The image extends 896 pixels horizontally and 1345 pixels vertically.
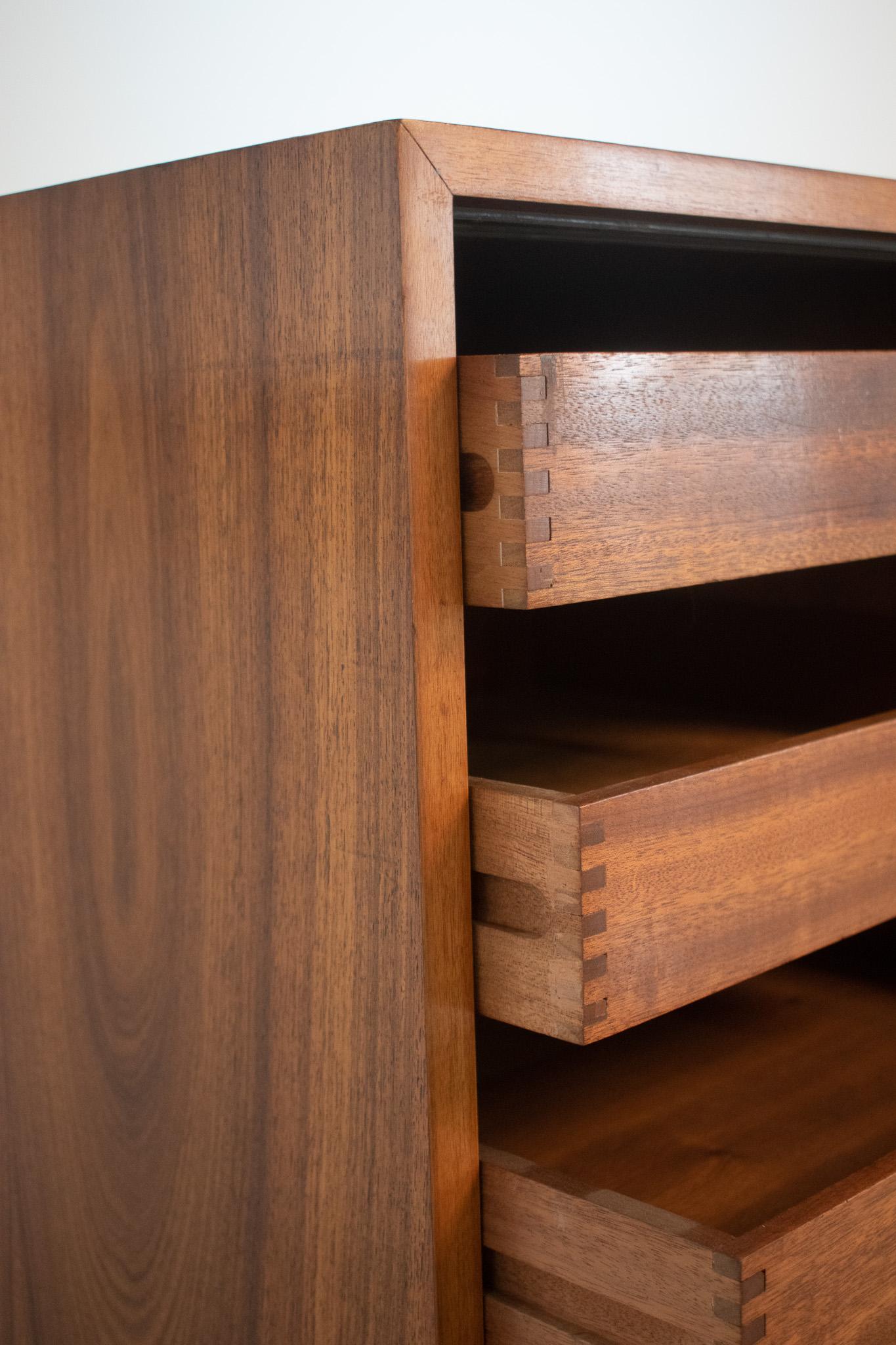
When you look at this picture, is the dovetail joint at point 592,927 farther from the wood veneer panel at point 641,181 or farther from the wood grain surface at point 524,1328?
the wood veneer panel at point 641,181

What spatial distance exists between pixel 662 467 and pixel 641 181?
0.14 meters

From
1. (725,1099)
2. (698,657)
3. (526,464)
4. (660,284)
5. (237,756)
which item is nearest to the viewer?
(526,464)

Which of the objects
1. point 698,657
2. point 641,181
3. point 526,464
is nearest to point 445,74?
point 698,657

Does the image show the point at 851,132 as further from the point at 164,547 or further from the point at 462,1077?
the point at 462,1077

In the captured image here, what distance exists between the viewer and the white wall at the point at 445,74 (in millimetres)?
1009

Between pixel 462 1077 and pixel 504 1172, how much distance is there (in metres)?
0.05

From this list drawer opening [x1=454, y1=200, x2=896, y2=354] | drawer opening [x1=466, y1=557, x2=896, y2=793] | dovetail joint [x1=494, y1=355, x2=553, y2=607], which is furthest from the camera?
drawer opening [x1=466, y1=557, x2=896, y2=793]

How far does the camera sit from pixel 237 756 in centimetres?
70

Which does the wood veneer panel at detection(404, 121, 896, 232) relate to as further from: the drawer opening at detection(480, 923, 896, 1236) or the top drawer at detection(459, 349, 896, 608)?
the drawer opening at detection(480, 923, 896, 1236)

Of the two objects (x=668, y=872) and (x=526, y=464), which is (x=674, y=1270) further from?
(x=526, y=464)

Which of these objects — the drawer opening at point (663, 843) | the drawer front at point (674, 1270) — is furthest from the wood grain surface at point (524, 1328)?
the drawer opening at point (663, 843)

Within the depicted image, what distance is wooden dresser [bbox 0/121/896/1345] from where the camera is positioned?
Result: 24.4 inches

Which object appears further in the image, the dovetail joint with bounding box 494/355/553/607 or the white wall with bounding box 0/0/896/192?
the white wall with bounding box 0/0/896/192

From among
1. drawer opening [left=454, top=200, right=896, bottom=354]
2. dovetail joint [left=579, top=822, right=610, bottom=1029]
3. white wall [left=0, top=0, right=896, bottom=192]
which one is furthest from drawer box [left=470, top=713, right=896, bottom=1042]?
white wall [left=0, top=0, right=896, bottom=192]
